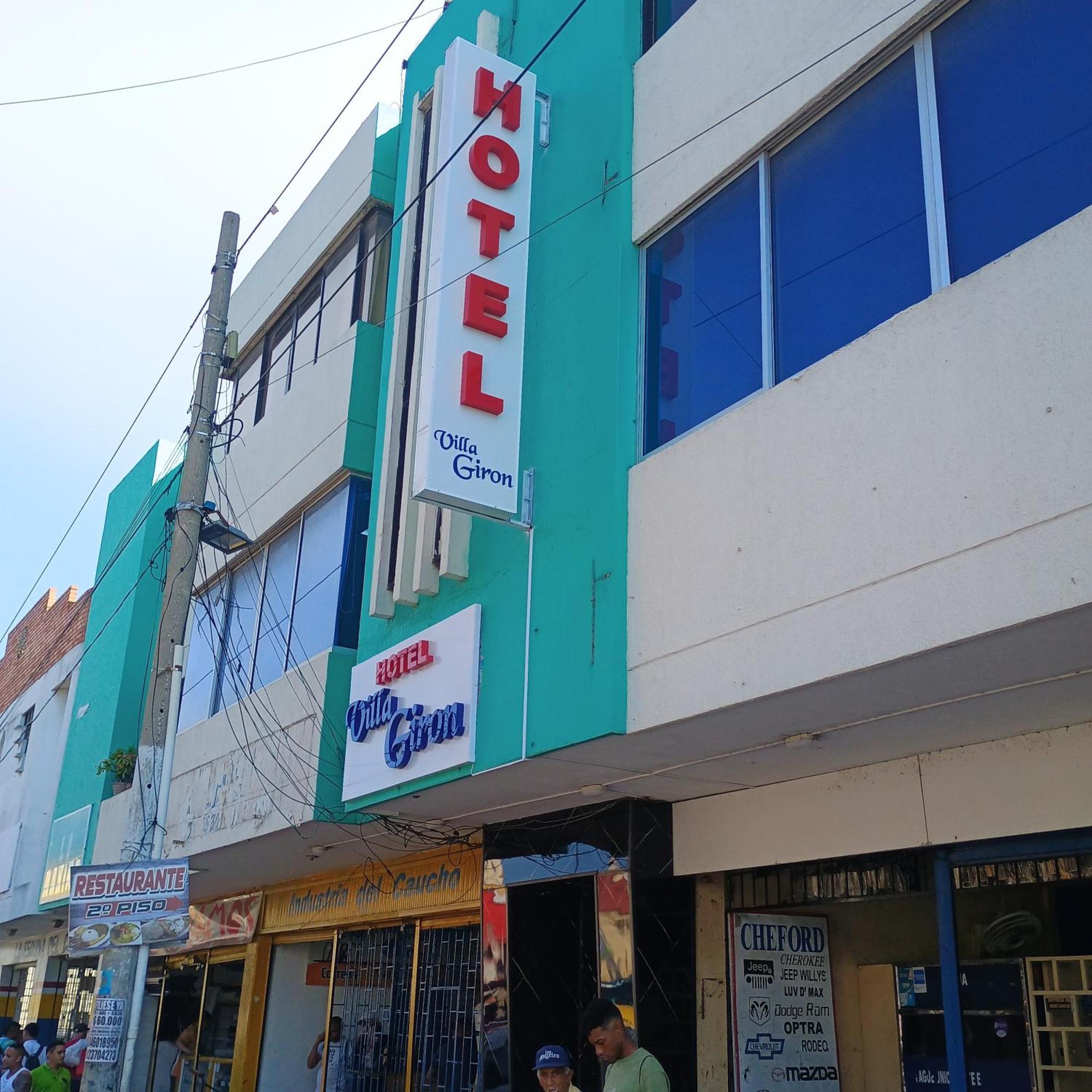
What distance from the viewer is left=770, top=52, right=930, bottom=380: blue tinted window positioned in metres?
6.57

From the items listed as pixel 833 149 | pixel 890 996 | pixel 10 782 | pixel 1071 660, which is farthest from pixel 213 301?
pixel 10 782

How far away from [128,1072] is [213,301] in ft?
19.4

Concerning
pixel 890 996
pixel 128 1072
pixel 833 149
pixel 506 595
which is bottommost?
pixel 128 1072

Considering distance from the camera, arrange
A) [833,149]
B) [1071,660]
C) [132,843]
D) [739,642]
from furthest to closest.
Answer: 1. [132,843]
2. [833,149]
3. [739,642]
4. [1071,660]

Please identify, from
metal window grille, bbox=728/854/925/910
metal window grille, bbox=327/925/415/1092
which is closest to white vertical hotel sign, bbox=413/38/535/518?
metal window grille, bbox=728/854/925/910

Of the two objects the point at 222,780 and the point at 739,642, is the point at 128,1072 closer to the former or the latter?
the point at 739,642

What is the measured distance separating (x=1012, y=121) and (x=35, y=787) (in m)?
21.7

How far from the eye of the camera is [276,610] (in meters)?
13.5

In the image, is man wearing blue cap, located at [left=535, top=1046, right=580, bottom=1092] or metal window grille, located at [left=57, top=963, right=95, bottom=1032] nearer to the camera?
man wearing blue cap, located at [left=535, top=1046, right=580, bottom=1092]

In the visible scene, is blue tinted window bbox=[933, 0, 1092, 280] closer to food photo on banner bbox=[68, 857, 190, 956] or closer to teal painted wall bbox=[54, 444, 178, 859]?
food photo on banner bbox=[68, 857, 190, 956]

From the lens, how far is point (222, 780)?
43.6 feet

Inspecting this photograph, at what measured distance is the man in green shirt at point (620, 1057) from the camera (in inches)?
257

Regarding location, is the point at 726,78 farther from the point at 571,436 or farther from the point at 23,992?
the point at 23,992

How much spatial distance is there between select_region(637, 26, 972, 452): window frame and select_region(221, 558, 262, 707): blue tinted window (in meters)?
7.34
